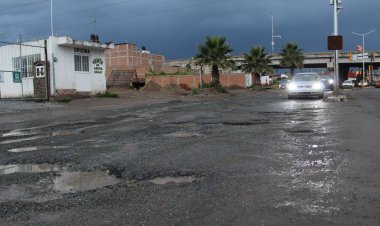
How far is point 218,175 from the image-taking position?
6363 millimetres

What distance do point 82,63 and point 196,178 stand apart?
32.0m

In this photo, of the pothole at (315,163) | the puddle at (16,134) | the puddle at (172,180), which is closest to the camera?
the puddle at (172,180)

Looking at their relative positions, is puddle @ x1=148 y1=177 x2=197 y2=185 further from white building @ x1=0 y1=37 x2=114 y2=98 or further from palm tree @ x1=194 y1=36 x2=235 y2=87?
palm tree @ x1=194 y1=36 x2=235 y2=87

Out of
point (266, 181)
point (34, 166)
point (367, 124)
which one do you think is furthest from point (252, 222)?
point (367, 124)

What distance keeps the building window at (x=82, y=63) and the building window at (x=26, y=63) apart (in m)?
3.00

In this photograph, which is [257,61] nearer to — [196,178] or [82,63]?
[82,63]

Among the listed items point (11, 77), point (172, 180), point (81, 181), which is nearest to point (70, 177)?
point (81, 181)

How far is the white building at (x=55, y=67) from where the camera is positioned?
110ft

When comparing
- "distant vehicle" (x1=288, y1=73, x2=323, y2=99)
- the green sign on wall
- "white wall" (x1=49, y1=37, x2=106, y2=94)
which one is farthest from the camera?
"white wall" (x1=49, y1=37, x2=106, y2=94)

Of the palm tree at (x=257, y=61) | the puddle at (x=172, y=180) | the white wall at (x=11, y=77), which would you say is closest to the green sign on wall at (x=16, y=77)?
the white wall at (x=11, y=77)

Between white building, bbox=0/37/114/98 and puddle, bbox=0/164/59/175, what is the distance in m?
26.0

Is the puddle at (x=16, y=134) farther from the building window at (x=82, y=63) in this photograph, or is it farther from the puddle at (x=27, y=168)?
the building window at (x=82, y=63)

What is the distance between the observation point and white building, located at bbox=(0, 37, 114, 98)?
33656 mm

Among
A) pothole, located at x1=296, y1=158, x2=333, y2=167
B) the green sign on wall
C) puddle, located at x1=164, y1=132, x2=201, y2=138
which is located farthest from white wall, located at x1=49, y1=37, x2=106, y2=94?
pothole, located at x1=296, y1=158, x2=333, y2=167
